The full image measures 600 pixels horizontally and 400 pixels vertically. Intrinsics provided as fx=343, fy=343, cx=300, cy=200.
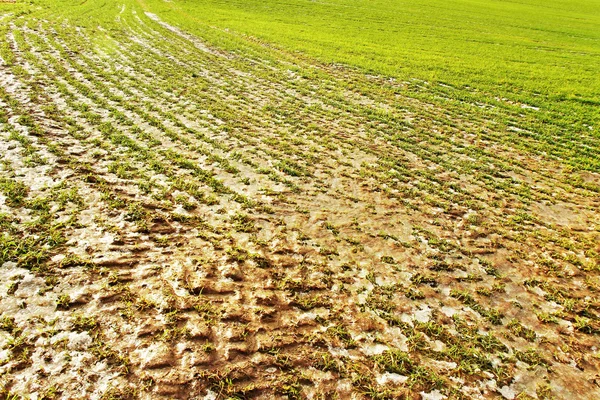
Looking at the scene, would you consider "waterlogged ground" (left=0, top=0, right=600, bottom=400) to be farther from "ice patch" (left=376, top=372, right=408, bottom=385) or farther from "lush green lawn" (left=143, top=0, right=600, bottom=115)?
"lush green lawn" (left=143, top=0, right=600, bottom=115)

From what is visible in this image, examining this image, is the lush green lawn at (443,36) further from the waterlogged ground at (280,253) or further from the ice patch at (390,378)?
the ice patch at (390,378)

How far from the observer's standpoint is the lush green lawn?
24.2 metres

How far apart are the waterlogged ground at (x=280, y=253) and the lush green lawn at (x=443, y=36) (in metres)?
10.6

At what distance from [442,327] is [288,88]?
16165 millimetres

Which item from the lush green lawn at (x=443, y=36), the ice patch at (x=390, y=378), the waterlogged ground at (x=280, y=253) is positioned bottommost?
the ice patch at (x=390, y=378)

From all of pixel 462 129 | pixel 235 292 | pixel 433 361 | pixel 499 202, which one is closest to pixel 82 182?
pixel 235 292

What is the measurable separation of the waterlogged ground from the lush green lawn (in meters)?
10.6

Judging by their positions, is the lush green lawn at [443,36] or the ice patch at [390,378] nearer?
the ice patch at [390,378]

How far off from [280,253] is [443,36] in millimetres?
40247

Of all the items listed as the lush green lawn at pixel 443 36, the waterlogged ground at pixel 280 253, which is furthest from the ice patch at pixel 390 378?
the lush green lawn at pixel 443 36

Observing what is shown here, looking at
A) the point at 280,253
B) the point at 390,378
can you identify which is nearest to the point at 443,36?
the point at 280,253

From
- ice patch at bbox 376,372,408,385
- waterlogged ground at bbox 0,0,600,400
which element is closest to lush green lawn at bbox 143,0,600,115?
waterlogged ground at bbox 0,0,600,400

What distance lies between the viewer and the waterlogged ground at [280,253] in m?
5.57

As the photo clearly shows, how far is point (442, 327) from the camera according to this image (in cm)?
663
